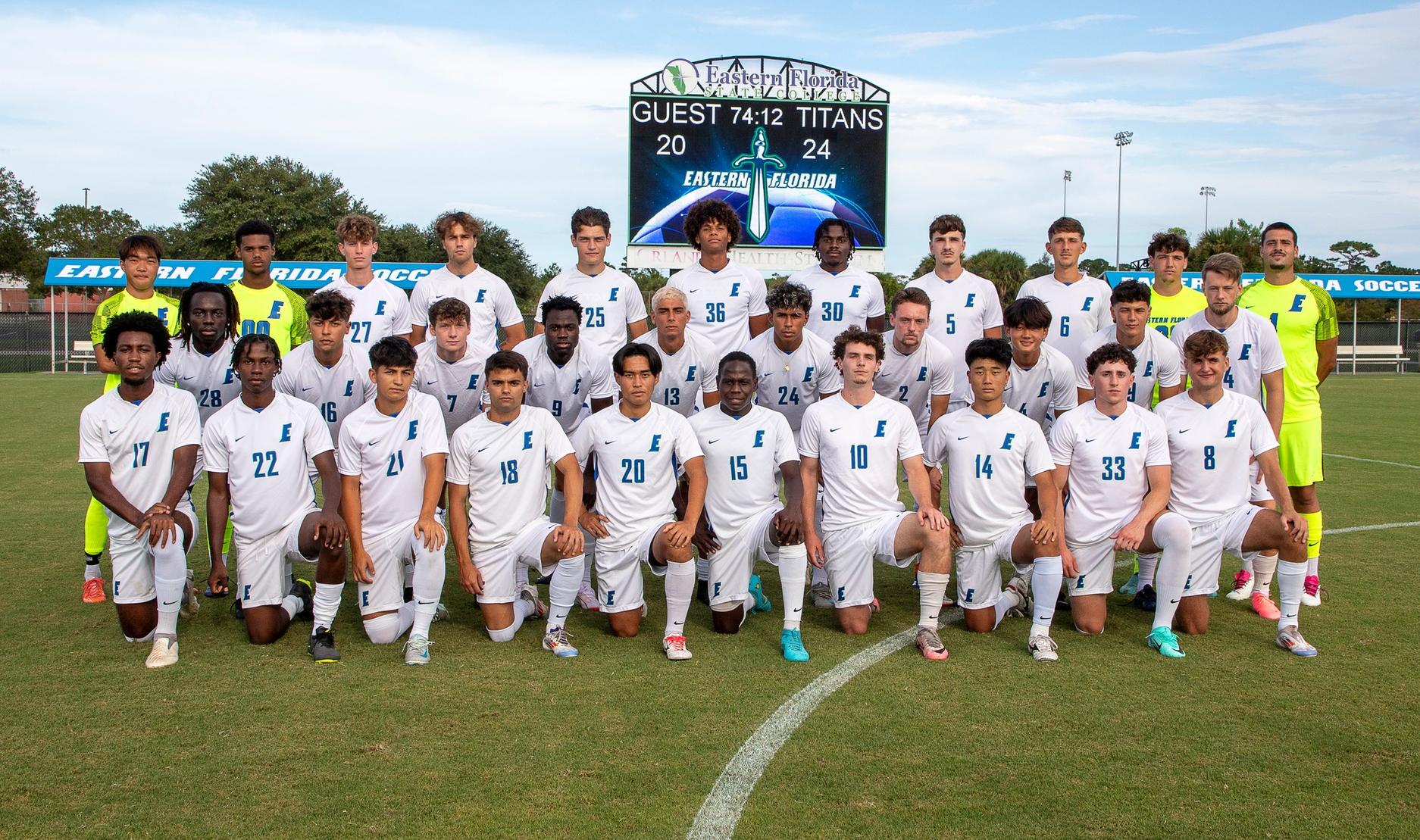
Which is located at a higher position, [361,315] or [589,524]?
[361,315]

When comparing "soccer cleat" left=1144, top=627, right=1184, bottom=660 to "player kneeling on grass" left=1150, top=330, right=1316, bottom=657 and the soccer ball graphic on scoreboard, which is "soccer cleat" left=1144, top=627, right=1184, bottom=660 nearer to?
"player kneeling on grass" left=1150, top=330, right=1316, bottom=657

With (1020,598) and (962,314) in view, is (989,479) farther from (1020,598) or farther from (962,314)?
(962,314)

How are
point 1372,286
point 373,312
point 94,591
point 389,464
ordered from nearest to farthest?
point 389,464 → point 94,591 → point 373,312 → point 1372,286

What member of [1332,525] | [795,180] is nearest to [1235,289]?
[1332,525]

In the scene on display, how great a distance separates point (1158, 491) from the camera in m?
5.52

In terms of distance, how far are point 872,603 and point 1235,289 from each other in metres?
2.77

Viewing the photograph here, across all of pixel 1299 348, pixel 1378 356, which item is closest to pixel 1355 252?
pixel 1378 356

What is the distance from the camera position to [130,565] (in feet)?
17.4

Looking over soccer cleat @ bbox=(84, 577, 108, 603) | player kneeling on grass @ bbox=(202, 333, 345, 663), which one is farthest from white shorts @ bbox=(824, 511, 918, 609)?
soccer cleat @ bbox=(84, 577, 108, 603)

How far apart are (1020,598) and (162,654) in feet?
14.4

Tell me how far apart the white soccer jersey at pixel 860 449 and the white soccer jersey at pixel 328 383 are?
2.59m

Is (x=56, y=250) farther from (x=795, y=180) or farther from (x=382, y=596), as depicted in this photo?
(x=382, y=596)

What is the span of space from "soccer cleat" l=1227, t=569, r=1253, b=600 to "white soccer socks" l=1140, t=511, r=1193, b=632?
1.18 meters

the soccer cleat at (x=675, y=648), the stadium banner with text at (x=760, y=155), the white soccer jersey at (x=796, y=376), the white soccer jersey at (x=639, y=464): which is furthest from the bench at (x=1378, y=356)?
the soccer cleat at (x=675, y=648)
